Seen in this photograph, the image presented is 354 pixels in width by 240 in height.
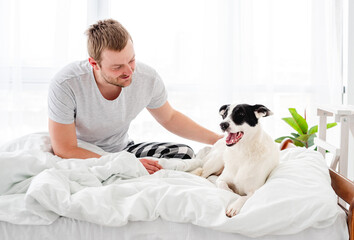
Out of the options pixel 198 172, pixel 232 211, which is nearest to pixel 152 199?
pixel 232 211

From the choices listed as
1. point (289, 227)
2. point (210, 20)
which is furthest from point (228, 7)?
point (289, 227)

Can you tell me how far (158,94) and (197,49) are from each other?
146 centimetres

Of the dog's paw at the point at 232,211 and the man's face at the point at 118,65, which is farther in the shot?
the man's face at the point at 118,65

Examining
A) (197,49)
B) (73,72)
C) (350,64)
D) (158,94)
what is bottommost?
(158,94)

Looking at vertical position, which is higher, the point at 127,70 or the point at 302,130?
the point at 127,70

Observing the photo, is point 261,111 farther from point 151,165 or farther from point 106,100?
point 106,100

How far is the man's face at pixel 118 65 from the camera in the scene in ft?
5.94

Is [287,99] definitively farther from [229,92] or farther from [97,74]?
[97,74]

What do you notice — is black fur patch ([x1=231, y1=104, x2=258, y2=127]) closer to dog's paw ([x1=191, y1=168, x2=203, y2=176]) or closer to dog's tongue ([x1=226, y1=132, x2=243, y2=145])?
dog's tongue ([x1=226, y1=132, x2=243, y2=145])

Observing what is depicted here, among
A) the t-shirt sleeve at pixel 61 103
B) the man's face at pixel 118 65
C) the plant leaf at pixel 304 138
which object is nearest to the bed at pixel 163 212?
the t-shirt sleeve at pixel 61 103

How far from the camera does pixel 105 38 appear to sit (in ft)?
5.97

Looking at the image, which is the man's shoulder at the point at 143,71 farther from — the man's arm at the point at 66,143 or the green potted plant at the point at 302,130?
the green potted plant at the point at 302,130

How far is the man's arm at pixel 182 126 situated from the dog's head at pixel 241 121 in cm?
70

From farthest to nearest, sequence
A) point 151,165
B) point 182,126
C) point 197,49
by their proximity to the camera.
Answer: point 197,49
point 182,126
point 151,165
